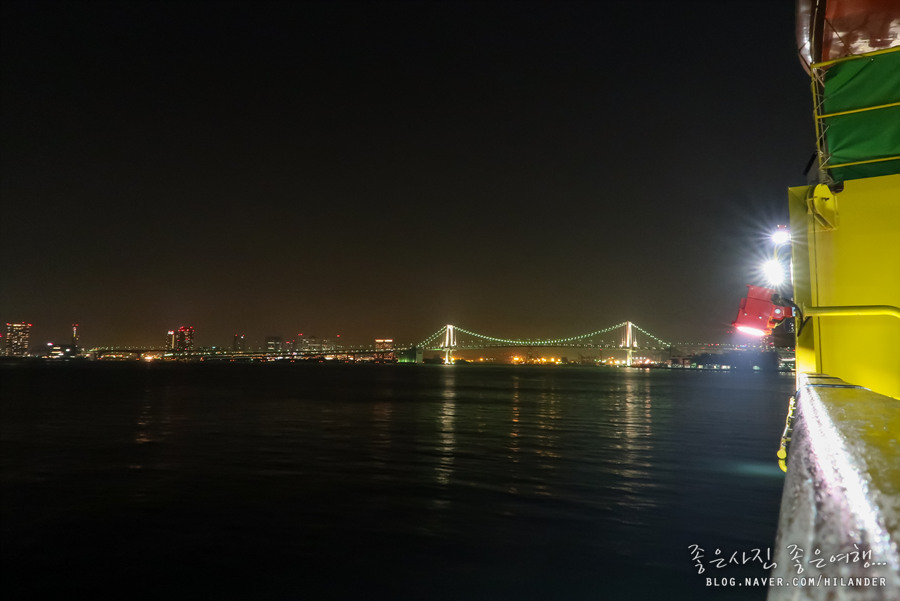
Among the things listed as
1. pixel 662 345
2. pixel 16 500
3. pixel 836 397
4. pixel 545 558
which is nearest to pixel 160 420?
pixel 16 500

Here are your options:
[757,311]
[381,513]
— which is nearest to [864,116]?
[757,311]

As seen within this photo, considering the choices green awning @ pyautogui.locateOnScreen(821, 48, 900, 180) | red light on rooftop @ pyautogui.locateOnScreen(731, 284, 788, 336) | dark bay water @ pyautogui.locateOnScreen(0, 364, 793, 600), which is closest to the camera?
green awning @ pyautogui.locateOnScreen(821, 48, 900, 180)

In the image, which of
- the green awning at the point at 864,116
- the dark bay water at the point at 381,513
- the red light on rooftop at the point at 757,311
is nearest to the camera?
the green awning at the point at 864,116

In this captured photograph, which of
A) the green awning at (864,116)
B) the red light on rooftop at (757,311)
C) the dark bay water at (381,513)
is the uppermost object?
the green awning at (864,116)

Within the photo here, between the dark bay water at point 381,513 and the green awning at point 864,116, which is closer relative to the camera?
the green awning at point 864,116

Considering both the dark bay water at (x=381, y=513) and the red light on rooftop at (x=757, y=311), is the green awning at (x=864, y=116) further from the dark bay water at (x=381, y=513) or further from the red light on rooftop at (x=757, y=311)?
the dark bay water at (x=381, y=513)

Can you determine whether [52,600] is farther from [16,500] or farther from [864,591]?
[864,591]

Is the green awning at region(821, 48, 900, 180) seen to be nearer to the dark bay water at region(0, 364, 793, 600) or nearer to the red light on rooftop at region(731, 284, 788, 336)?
the red light on rooftop at region(731, 284, 788, 336)

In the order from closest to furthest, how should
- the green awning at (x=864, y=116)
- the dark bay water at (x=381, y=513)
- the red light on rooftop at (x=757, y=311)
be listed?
the green awning at (x=864, y=116)
the red light on rooftop at (x=757, y=311)
the dark bay water at (x=381, y=513)

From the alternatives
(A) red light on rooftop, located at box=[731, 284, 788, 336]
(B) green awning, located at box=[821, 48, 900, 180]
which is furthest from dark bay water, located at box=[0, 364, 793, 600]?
(B) green awning, located at box=[821, 48, 900, 180]

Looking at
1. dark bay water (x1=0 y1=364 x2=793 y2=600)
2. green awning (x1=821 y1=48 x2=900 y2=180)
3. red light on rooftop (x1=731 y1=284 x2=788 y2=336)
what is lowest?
dark bay water (x1=0 y1=364 x2=793 y2=600)

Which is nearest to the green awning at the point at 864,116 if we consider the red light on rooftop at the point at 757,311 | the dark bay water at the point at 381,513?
the red light on rooftop at the point at 757,311

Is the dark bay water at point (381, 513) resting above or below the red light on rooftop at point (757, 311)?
below

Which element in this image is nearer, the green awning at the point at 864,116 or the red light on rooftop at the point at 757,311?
the green awning at the point at 864,116
